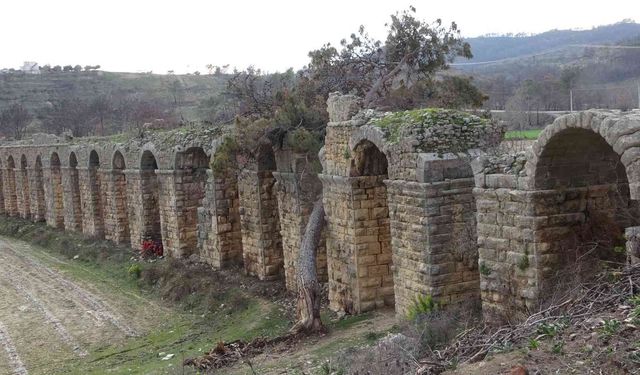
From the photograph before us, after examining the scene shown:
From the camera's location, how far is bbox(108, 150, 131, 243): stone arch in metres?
23.7

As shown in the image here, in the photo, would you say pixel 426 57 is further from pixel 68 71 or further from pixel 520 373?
pixel 68 71

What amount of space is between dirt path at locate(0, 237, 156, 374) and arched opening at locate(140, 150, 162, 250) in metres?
2.76

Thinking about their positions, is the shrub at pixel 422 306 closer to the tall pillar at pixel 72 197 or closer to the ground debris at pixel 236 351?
the ground debris at pixel 236 351

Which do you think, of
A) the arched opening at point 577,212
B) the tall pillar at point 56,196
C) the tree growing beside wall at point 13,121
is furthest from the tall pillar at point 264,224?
the tree growing beside wall at point 13,121

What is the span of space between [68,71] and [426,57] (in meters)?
77.0

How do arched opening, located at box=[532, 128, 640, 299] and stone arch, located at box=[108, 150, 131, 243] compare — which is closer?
arched opening, located at box=[532, 128, 640, 299]

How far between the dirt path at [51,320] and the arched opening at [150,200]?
9.07ft

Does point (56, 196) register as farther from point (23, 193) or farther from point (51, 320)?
point (51, 320)

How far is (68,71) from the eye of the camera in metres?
87.6

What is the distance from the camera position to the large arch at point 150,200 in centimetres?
2141

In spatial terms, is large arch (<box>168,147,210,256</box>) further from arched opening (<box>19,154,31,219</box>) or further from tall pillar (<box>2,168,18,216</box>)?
tall pillar (<box>2,168,18,216</box>)

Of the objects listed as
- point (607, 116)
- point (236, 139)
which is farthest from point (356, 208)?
point (607, 116)

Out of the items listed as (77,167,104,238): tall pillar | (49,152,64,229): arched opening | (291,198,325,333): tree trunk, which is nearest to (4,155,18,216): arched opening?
(49,152,64,229): arched opening

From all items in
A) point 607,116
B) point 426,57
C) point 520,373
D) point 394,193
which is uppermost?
point 426,57
